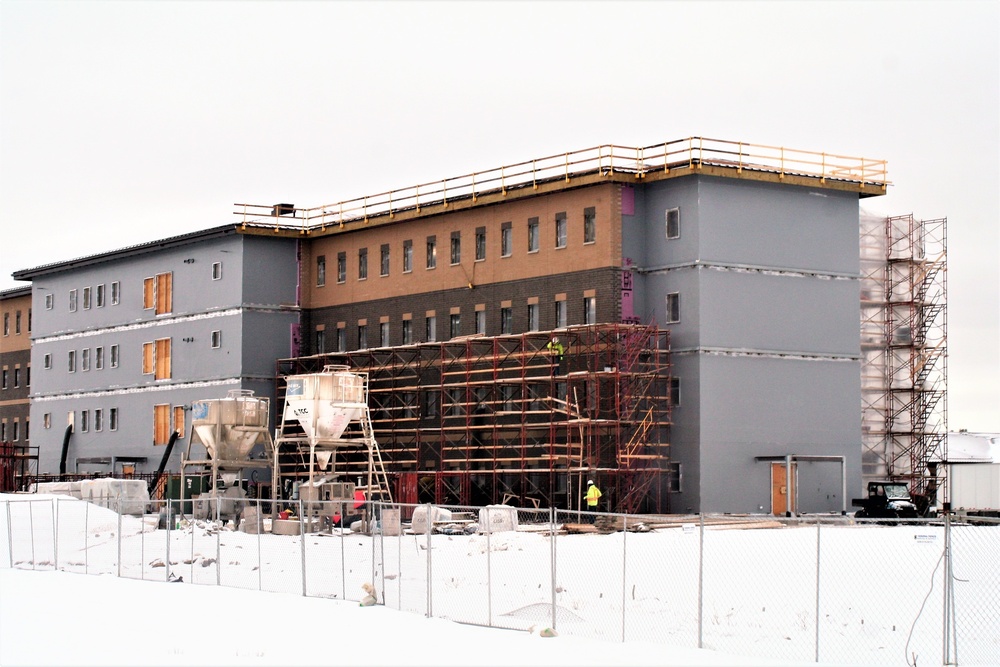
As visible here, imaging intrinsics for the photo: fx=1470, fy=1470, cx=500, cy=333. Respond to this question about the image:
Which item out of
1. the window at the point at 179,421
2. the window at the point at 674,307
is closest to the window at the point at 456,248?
the window at the point at 674,307

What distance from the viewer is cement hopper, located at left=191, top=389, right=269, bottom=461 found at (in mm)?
63062

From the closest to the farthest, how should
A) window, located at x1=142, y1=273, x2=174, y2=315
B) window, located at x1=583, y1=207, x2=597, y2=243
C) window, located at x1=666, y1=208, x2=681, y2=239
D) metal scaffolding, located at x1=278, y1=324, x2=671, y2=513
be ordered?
metal scaffolding, located at x1=278, y1=324, x2=671, y2=513
window, located at x1=666, y1=208, x2=681, y2=239
window, located at x1=583, y1=207, x2=597, y2=243
window, located at x1=142, y1=273, x2=174, y2=315

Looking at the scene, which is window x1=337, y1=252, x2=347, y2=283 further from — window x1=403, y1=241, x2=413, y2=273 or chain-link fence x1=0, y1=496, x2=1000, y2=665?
chain-link fence x1=0, y1=496, x2=1000, y2=665

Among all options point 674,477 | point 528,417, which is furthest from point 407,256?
point 674,477

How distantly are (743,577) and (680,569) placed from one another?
347 centimetres

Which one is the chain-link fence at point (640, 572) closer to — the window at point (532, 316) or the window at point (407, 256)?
the window at point (532, 316)

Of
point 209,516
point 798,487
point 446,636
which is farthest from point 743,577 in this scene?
point 209,516

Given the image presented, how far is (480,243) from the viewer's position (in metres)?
65.2

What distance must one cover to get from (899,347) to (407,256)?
26.2 metres

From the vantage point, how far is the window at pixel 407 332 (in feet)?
224

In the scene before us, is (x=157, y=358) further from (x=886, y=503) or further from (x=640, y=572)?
(x=640, y=572)

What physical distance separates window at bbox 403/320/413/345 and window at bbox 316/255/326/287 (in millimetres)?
7168

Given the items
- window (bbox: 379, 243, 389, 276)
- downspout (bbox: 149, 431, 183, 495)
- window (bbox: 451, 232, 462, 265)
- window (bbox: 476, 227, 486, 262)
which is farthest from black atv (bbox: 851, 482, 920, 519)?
downspout (bbox: 149, 431, 183, 495)

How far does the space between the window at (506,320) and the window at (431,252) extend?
203 inches
